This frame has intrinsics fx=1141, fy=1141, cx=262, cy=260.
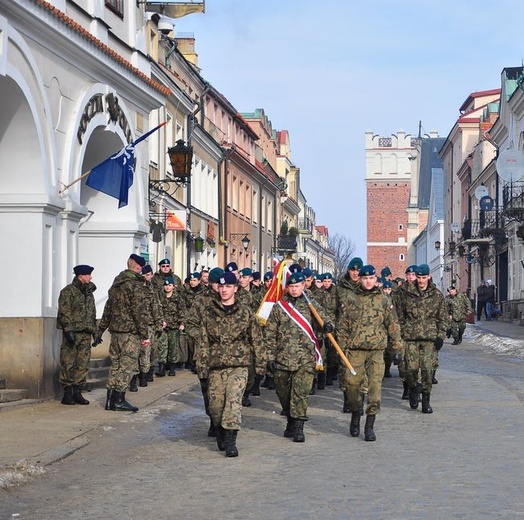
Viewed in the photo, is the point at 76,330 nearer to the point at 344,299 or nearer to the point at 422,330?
the point at 344,299

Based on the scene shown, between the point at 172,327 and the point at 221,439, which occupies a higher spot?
the point at 172,327

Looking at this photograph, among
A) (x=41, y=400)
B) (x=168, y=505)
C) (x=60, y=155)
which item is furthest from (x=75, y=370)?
(x=168, y=505)

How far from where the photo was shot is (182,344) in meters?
20.0

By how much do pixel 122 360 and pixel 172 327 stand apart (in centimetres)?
645

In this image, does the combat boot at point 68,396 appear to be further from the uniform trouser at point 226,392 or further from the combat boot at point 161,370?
the combat boot at point 161,370

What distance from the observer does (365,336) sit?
37.5 feet

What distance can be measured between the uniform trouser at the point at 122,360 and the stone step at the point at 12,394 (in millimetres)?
1255

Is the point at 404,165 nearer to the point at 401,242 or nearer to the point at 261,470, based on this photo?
the point at 401,242

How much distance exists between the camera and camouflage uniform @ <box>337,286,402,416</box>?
11336 millimetres

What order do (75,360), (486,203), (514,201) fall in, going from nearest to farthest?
(75,360) < (514,201) < (486,203)

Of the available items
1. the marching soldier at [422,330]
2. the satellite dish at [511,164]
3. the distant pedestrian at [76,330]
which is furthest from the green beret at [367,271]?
the satellite dish at [511,164]

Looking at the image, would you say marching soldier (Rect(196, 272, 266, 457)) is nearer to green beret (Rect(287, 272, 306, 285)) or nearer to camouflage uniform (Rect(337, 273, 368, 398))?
green beret (Rect(287, 272, 306, 285))

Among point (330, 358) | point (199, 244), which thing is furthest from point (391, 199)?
point (330, 358)

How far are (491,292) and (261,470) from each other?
4096cm
